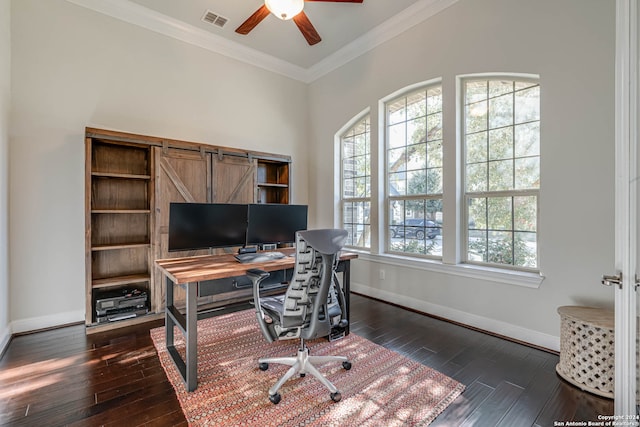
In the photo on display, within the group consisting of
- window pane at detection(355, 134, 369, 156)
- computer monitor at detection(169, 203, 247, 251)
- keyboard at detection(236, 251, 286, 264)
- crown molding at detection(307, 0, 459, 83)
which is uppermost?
crown molding at detection(307, 0, 459, 83)

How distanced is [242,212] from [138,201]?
Result: 1636 mm

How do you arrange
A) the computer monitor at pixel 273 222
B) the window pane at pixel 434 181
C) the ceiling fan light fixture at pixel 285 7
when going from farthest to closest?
1. the window pane at pixel 434 181
2. the computer monitor at pixel 273 222
3. the ceiling fan light fixture at pixel 285 7

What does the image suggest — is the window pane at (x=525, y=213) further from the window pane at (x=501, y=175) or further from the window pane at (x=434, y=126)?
the window pane at (x=434, y=126)

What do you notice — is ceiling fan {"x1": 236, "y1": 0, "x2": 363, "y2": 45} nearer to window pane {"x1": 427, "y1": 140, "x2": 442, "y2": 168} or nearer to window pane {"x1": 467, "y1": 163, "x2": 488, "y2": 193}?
window pane {"x1": 427, "y1": 140, "x2": 442, "y2": 168}

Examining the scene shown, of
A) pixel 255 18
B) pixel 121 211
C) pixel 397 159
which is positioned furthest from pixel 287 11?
pixel 121 211

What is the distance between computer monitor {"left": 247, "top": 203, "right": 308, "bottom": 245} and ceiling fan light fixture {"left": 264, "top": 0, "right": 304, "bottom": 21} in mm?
1670

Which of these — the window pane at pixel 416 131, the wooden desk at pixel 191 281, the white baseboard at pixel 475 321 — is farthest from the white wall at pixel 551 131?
the wooden desk at pixel 191 281

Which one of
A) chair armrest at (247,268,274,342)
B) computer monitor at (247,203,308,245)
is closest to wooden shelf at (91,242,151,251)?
computer monitor at (247,203,308,245)

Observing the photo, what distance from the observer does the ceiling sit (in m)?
3.23

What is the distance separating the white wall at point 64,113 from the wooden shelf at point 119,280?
32 cm

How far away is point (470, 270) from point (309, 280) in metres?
1.99

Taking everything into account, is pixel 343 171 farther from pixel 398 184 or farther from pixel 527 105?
pixel 527 105

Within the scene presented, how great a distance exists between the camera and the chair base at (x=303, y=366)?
5.89ft

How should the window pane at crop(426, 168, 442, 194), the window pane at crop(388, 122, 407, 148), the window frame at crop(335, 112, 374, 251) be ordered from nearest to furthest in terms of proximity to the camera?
the window pane at crop(426, 168, 442, 194) < the window pane at crop(388, 122, 407, 148) < the window frame at crop(335, 112, 374, 251)
